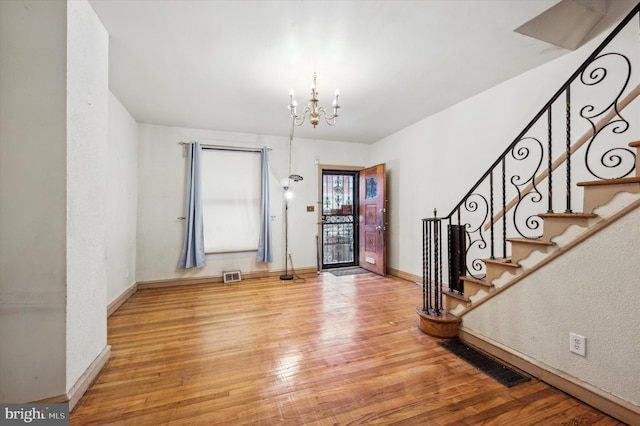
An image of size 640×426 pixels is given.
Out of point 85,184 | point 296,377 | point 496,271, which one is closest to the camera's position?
point 85,184

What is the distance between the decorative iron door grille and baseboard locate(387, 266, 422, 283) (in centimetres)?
99

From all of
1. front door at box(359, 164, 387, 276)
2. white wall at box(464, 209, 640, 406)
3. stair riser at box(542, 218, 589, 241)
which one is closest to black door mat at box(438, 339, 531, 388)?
white wall at box(464, 209, 640, 406)

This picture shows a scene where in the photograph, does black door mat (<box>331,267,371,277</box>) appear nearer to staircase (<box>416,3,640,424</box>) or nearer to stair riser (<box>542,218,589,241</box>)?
staircase (<box>416,3,640,424</box>)

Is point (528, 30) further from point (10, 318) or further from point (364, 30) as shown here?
point (10, 318)

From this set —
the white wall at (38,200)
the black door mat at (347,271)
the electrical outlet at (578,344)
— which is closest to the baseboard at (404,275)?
the black door mat at (347,271)

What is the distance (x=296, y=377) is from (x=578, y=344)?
1.92 meters

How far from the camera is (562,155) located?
2.26 m

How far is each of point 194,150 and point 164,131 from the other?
610 mm

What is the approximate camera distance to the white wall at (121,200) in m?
3.17

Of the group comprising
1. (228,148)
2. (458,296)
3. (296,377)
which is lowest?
(296,377)

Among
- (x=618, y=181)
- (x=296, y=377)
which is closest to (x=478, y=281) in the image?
(x=618, y=181)

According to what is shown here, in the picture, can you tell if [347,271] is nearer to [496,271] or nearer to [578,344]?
[496,271]

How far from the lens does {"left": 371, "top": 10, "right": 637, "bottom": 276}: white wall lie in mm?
2658

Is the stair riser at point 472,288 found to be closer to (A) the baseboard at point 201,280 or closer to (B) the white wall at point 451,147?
(B) the white wall at point 451,147
